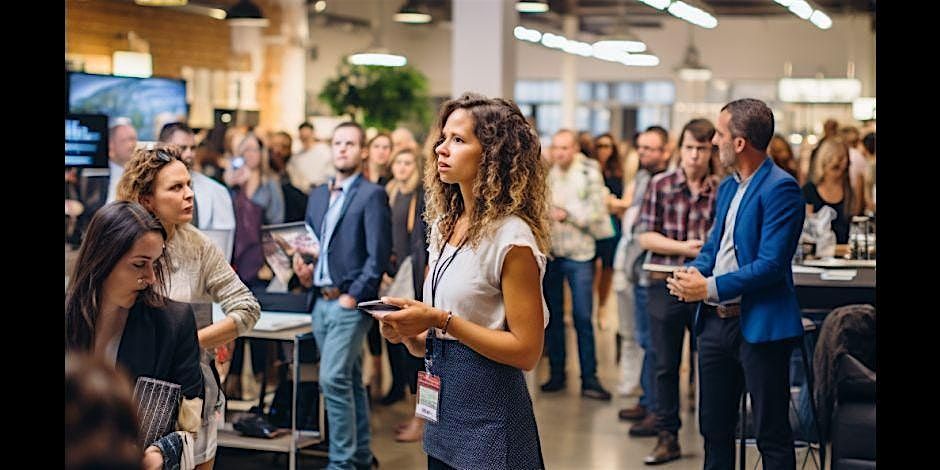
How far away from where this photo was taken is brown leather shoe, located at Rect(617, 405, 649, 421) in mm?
7340

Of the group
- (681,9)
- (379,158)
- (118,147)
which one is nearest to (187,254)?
(118,147)

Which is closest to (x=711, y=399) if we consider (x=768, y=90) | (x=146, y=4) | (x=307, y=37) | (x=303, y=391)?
(x=303, y=391)

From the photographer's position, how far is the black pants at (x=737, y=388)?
441 centimetres

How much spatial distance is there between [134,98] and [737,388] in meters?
7.40

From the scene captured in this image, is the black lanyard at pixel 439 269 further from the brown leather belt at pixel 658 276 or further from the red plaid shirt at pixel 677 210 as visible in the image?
the red plaid shirt at pixel 677 210

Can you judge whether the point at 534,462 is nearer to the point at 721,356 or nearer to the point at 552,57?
the point at 721,356

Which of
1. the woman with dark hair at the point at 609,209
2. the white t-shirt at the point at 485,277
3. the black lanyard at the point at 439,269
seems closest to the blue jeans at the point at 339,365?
the black lanyard at the point at 439,269

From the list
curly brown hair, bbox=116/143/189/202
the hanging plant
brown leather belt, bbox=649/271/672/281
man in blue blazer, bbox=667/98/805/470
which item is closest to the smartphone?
curly brown hair, bbox=116/143/189/202

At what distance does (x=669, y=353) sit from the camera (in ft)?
20.7

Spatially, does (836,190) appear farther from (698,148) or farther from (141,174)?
(141,174)

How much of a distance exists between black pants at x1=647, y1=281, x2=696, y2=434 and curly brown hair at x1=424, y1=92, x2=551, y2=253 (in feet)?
10.6

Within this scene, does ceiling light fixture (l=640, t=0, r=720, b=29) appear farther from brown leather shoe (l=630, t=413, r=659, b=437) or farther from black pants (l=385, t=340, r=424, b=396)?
brown leather shoe (l=630, t=413, r=659, b=437)

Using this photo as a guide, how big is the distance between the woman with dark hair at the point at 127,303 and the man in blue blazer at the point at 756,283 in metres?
2.01

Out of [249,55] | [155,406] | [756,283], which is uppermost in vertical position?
[249,55]
